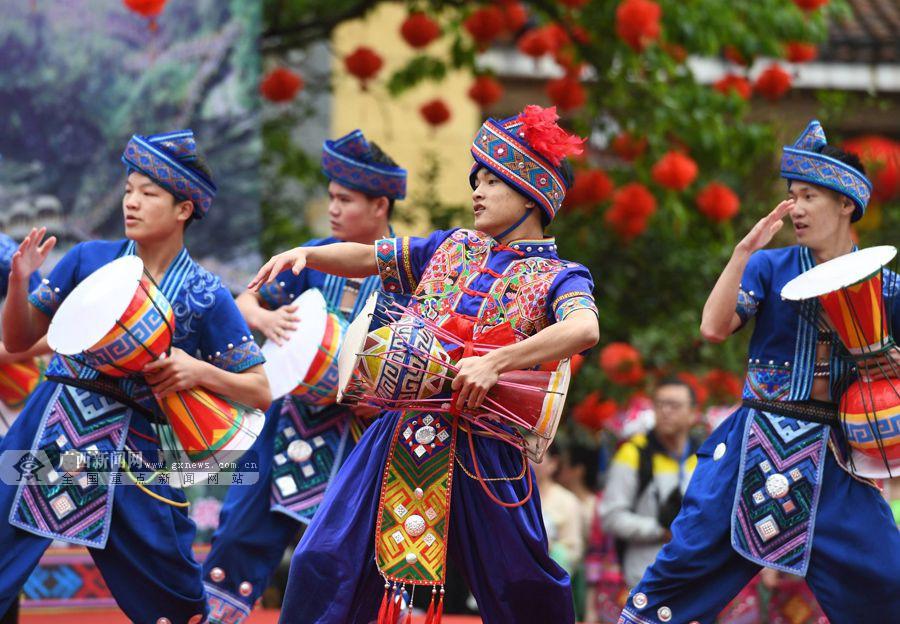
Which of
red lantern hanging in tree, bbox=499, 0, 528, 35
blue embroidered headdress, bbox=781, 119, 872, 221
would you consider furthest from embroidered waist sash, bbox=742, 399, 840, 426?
red lantern hanging in tree, bbox=499, 0, 528, 35

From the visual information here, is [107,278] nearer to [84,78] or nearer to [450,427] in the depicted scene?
[450,427]

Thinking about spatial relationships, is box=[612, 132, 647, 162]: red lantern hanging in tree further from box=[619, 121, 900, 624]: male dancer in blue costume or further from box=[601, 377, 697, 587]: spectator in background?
box=[619, 121, 900, 624]: male dancer in blue costume

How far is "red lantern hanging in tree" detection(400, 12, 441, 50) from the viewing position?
29.7 feet

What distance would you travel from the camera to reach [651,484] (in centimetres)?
760

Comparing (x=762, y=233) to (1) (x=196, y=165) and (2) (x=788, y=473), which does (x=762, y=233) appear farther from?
(1) (x=196, y=165)

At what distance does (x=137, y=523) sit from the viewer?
4777 millimetres

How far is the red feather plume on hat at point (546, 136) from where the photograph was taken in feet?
14.3

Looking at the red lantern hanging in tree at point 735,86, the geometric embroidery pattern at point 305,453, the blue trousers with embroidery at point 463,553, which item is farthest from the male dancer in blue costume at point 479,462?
the red lantern hanging in tree at point 735,86

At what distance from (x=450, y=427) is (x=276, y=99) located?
17.3 ft

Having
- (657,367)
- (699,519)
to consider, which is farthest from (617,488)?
(699,519)

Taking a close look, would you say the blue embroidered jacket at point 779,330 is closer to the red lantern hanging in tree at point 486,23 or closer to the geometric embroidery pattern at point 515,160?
the geometric embroidery pattern at point 515,160

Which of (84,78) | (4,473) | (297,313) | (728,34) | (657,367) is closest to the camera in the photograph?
(4,473)

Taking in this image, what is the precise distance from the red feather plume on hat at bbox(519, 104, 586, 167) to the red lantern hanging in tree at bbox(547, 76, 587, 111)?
4479mm

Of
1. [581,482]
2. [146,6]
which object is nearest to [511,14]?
[146,6]
